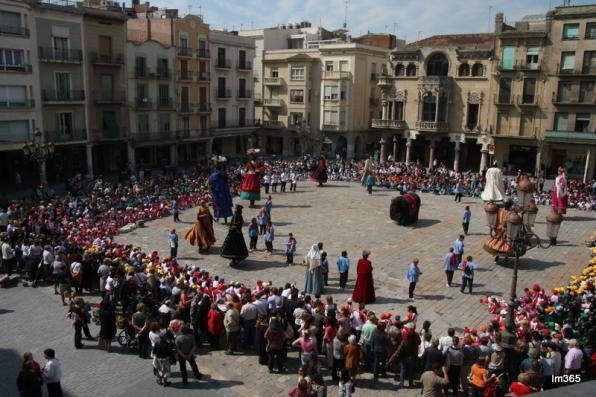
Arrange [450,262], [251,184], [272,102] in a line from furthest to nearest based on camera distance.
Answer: [272,102]
[251,184]
[450,262]

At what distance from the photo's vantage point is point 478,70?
49219mm

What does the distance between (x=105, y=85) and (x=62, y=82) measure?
157 inches

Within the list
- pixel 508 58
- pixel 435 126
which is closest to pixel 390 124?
pixel 435 126

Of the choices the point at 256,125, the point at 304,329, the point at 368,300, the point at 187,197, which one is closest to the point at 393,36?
the point at 256,125

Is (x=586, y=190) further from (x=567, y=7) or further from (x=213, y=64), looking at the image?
(x=213, y=64)

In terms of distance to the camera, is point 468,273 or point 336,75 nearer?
point 468,273

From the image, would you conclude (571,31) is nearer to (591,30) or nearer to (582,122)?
(591,30)

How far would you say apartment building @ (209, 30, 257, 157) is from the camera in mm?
53938

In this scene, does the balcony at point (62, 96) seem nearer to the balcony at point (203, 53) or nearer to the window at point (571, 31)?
the balcony at point (203, 53)

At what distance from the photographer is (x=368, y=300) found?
17375 mm

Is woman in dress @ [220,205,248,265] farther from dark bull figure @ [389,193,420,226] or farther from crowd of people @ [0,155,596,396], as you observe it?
dark bull figure @ [389,193,420,226]

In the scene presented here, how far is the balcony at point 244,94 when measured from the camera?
5704cm

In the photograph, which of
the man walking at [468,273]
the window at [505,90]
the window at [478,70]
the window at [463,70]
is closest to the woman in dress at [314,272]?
the man walking at [468,273]

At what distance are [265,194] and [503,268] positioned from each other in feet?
61.8
